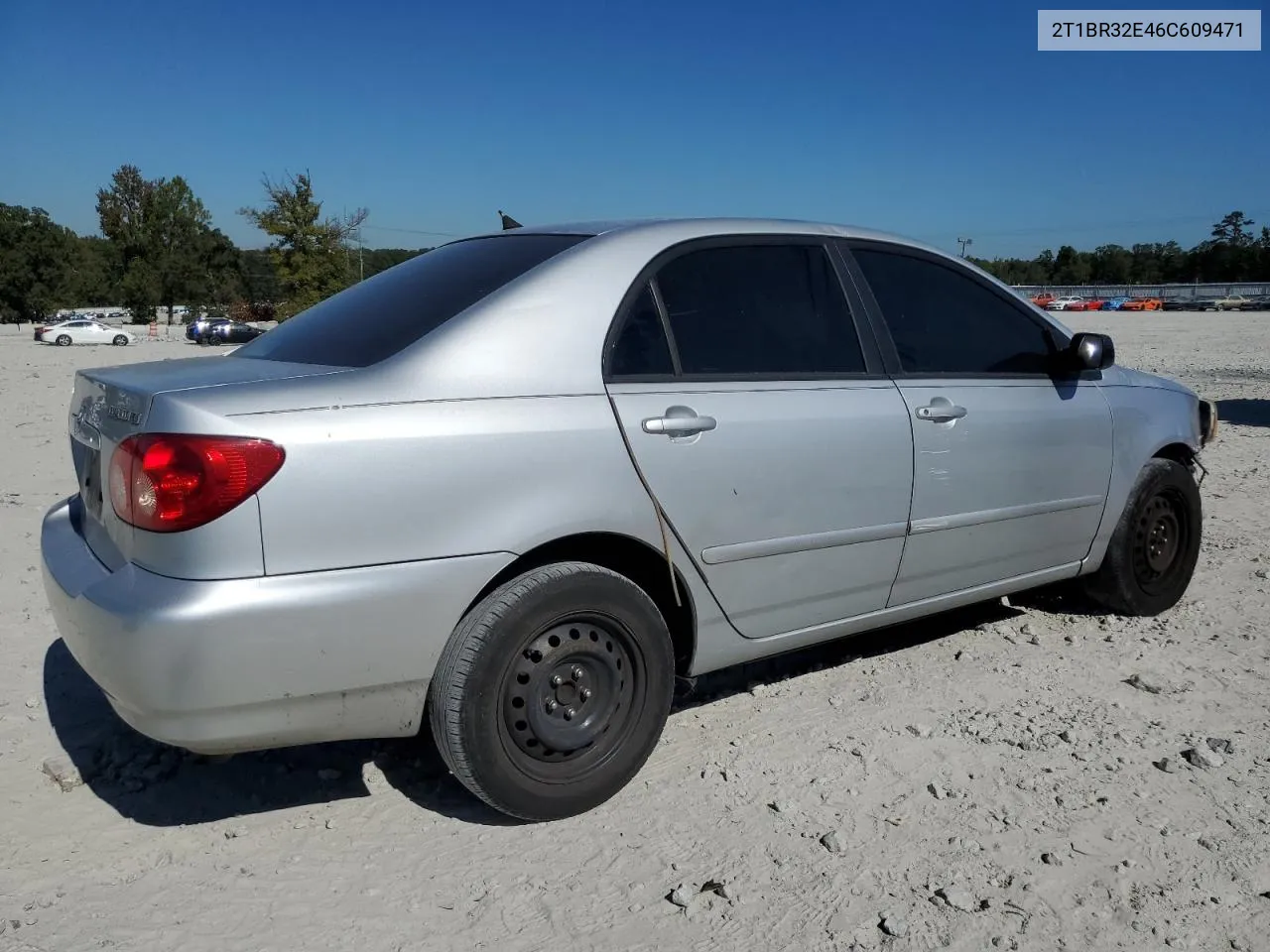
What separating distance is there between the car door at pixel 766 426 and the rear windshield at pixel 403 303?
1.36 ft

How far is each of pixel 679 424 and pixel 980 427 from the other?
1352mm

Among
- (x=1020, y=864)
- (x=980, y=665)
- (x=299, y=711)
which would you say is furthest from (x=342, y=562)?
(x=980, y=665)

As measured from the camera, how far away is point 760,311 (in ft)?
11.1

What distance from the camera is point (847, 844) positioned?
281cm

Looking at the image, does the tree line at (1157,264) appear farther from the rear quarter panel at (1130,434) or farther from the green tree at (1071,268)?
the rear quarter panel at (1130,434)

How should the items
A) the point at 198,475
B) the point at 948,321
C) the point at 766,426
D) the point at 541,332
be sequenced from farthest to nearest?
the point at 948,321 < the point at 766,426 < the point at 541,332 < the point at 198,475

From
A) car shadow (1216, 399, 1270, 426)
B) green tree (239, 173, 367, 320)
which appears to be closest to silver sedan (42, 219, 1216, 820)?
car shadow (1216, 399, 1270, 426)

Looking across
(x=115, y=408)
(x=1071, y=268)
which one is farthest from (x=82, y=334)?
(x=1071, y=268)

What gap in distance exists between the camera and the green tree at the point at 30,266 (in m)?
69.1

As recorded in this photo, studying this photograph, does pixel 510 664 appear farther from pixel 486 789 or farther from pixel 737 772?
pixel 737 772

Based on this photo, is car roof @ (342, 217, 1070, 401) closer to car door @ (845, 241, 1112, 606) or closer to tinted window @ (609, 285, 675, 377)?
tinted window @ (609, 285, 675, 377)

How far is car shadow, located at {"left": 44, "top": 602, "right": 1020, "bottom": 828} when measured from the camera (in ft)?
9.97

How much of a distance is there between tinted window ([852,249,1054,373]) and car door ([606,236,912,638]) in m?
0.21

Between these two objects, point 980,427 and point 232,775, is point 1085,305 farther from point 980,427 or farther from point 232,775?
point 232,775
